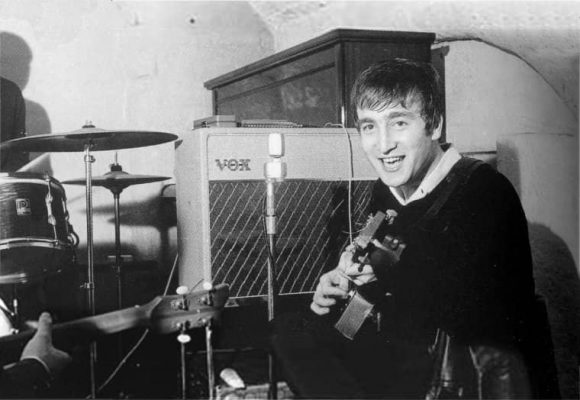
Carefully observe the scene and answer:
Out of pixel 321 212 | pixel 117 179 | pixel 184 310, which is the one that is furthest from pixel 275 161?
pixel 117 179

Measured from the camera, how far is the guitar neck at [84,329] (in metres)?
1.61

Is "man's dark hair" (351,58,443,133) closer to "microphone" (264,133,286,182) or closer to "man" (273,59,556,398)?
"man" (273,59,556,398)

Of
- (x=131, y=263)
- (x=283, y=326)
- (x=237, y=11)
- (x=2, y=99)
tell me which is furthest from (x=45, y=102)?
(x=283, y=326)

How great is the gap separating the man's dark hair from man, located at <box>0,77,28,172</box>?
6.77ft

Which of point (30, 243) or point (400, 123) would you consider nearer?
point (400, 123)

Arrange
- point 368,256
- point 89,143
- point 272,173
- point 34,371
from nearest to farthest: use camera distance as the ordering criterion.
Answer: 1. point 34,371
2. point 368,256
3. point 272,173
4. point 89,143

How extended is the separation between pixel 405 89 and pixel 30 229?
4.71 ft

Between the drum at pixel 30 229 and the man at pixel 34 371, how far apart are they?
73 cm

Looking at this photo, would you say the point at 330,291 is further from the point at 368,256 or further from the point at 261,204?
the point at 261,204

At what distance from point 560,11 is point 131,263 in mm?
2722

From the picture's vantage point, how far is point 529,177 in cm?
249

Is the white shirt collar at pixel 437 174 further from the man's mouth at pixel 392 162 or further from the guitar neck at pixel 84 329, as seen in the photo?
the guitar neck at pixel 84 329

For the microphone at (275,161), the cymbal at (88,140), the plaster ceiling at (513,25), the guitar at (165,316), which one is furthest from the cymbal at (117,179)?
the guitar at (165,316)

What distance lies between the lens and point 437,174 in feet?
6.00
